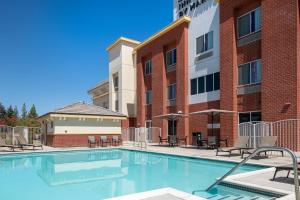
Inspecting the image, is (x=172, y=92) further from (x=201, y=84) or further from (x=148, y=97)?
(x=148, y=97)

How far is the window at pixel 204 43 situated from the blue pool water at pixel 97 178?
995 cm

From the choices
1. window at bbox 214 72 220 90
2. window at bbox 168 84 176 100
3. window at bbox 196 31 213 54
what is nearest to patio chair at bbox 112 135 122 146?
window at bbox 168 84 176 100

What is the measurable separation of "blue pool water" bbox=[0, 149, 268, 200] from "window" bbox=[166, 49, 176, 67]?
39.5 ft

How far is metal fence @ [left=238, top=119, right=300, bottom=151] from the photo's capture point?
15.1 metres

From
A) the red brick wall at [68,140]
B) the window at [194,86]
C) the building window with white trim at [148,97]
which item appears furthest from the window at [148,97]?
the red brick wall at [68,140]

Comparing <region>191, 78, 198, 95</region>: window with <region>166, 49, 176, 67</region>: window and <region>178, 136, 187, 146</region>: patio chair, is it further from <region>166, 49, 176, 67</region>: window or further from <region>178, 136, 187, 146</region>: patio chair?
<region>178, 136, 187, 146</region>: patio chair

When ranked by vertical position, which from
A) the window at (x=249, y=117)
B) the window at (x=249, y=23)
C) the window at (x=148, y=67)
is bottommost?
the window at (x=249, y=117)

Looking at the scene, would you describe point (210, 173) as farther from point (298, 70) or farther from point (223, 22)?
point (223, 22)

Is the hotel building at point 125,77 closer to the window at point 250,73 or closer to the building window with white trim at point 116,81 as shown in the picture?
the building window with white trim at point 116,81

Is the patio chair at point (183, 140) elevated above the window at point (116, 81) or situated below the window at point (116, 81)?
below

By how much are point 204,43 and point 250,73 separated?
17.8 feet

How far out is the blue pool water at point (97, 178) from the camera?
8.56 m

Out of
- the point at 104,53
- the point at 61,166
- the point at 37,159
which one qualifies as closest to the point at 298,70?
the point at 61,166

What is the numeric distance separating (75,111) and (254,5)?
15654 millimetres
